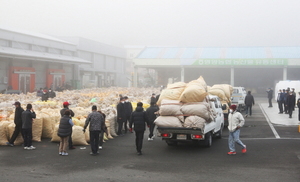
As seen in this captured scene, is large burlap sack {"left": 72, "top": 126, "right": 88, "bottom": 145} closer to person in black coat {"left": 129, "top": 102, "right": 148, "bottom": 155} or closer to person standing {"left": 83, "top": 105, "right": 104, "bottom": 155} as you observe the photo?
person standing {"left": 83, "top": 105, "right": 104, "bottom": 155}

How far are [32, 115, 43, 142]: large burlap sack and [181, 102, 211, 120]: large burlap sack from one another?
532 centimetres

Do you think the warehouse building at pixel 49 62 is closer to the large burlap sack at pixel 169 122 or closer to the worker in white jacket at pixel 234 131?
the large burlap sack at pixel 169 122

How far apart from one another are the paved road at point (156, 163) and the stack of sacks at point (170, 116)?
34.4 inches

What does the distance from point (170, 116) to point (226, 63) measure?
4195 cm

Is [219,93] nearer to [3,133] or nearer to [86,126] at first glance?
[86,126]

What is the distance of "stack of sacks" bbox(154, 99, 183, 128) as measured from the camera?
11227 millimetres

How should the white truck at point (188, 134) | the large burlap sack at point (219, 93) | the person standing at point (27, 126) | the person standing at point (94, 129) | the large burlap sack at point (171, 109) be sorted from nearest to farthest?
the person standing at point (94, 129) → the white truck at point (188, 134) → the large burlap sack at point (171, 109) → the person standing at point (27, 126) → the large burlap sack at point (219, 93)

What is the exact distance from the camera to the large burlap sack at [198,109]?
11.2 meters

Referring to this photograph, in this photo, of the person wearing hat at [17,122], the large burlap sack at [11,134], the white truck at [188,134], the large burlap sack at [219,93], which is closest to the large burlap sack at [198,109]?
the white truck at [188,134]

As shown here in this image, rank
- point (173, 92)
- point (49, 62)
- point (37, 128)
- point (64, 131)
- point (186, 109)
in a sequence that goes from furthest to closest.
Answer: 1. point (49, 62)
2. point (37, 128)
3. point (173, 92)
4. point (186, 109)
5. point (64, 131)

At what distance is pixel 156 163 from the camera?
959 centimetres

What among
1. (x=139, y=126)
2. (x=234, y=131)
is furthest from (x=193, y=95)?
(x=139, y=126)

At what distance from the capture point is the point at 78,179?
791cm

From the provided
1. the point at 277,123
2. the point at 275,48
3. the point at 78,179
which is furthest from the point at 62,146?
the point at 275,48
